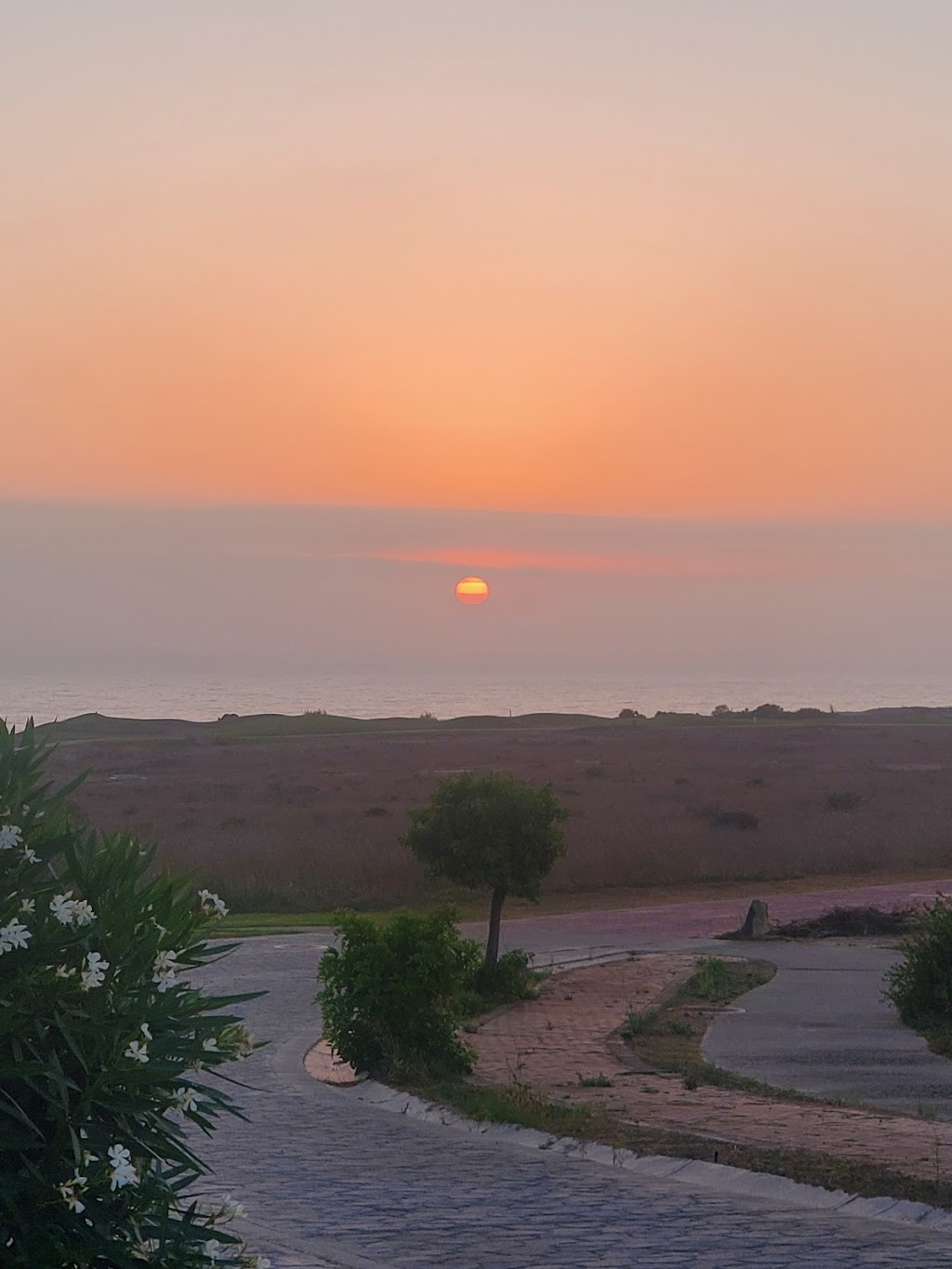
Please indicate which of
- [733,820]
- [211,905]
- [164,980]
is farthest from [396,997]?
[733,820]

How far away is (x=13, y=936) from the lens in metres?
3.63

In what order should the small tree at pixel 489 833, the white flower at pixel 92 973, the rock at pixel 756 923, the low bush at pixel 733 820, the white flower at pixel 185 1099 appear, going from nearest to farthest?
the white flower at pixel 92 973 → the white flower at pixel 185 1099 → the small tree at pixel 489 833 → the rock at pixel 756 923 → the low bush at pixel 733 820

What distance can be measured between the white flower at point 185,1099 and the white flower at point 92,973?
434mm

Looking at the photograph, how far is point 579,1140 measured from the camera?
9398 millimetres

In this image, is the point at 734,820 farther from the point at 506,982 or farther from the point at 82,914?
the point at 82,914

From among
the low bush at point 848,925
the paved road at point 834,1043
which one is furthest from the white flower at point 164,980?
the low bush at point 848,925

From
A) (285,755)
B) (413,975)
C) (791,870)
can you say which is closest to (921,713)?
(285,755)

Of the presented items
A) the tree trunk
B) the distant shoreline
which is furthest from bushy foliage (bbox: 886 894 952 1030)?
the distant shoreline

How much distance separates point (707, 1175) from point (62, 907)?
19.1ft

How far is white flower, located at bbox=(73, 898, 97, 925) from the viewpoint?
3848mm

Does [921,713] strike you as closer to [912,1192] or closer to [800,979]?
[800,979]

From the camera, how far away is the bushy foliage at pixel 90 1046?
3697 millimetres

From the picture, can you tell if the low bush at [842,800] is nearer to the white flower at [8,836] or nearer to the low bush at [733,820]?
the low bush at [733,820]

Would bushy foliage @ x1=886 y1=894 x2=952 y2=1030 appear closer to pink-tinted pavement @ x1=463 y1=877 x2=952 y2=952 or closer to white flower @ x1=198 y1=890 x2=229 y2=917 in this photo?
pink-tinted pavement @ x1=463 y1=877 x2=952 y2=952
